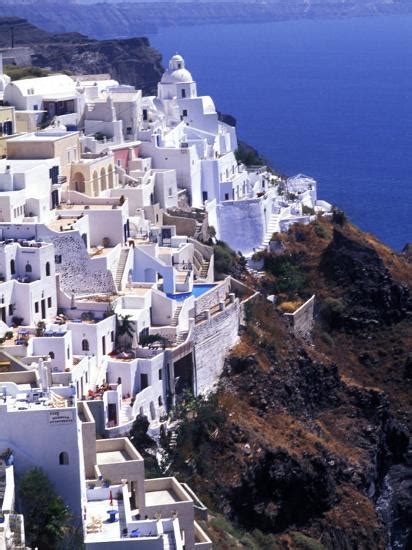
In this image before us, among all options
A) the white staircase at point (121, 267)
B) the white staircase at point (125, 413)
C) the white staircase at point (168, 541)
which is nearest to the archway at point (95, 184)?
the white staircase at point (121, 267)

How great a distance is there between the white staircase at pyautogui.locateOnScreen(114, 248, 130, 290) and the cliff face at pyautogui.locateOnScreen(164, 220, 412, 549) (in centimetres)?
313

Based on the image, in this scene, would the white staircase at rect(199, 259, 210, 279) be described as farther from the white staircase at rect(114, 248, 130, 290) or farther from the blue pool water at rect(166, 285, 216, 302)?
the white staircase at rect(114, 248, 130, 290)

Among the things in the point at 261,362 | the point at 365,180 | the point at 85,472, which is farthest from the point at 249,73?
the point at 85,472

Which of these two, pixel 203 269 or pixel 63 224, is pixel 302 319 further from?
pixel 63 224

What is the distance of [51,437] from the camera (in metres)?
27.8

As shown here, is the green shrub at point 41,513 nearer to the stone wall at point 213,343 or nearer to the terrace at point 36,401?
the terrace at point 36,401

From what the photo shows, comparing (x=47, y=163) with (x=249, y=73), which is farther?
(x=249, y=73)

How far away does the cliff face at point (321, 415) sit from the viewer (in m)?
39.6

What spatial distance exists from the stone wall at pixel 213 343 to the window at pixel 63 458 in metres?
13.4

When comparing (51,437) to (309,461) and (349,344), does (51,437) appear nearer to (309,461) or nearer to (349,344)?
(309,461)

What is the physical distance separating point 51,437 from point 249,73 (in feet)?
461

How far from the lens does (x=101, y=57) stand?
92.7 metres

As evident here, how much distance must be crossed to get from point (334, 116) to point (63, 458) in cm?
10388

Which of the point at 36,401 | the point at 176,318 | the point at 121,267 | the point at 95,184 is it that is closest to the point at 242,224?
the point at 95,184
